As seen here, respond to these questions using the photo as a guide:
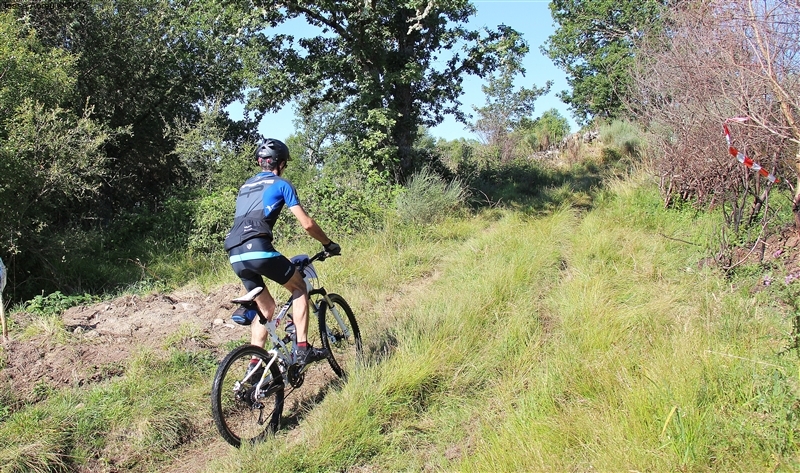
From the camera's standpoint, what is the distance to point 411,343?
190 inches

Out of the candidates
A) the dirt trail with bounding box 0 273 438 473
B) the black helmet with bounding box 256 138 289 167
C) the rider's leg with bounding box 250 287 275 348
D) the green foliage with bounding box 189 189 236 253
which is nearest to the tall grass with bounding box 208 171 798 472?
the dirt trail with bounding box 0 273 438 473

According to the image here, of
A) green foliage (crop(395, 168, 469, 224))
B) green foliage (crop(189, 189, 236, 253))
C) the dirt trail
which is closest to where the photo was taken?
the dirt trail

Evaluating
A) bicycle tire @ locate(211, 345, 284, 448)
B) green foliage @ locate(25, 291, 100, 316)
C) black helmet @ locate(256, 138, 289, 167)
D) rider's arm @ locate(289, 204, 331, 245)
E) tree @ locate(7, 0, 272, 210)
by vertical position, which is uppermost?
tree @ locate(7, 0, 272, 210)

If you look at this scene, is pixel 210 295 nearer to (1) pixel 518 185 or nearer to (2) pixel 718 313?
(2) pixel 718 313

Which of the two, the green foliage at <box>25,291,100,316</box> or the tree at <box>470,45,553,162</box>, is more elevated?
the tree at <box>470,45,553,162</box>

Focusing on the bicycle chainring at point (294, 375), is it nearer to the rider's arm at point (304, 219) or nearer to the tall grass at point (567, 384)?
the tall grass at point (567, 384)

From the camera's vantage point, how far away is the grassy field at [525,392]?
10.3 ft

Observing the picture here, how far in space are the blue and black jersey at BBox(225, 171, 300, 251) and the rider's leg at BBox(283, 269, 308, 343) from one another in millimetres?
422

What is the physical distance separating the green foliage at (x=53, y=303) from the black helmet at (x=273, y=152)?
385cm

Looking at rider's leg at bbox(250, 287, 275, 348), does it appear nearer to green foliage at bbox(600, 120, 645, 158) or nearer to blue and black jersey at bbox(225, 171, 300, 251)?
blue and black jersey at bbox(225, 171, 300, 251)

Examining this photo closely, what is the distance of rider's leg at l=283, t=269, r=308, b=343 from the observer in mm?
4320

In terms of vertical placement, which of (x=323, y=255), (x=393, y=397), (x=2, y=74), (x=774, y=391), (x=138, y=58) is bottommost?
(x=393, y=397)

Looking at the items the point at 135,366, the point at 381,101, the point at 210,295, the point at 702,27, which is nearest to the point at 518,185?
the point at 381,101

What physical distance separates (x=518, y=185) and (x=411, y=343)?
10.5 m
